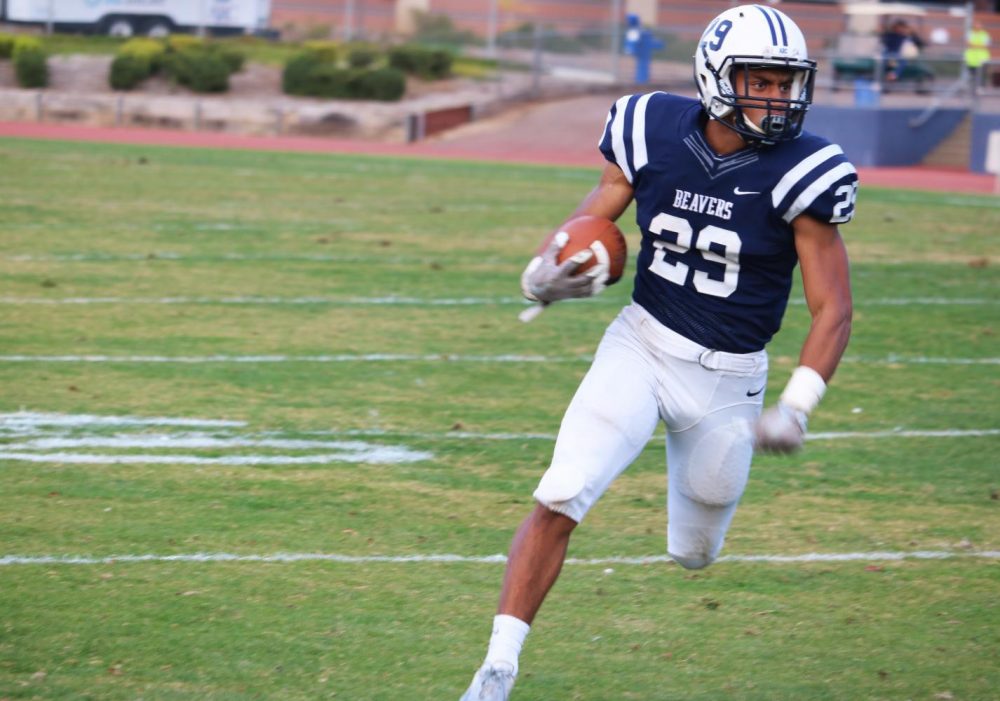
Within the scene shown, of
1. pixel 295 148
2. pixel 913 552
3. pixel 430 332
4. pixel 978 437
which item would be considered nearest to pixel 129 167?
pixel 295 148

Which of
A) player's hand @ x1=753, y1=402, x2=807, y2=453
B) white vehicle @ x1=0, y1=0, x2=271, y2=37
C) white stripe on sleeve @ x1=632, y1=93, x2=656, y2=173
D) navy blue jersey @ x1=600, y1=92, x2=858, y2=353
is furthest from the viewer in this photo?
white vehicle @ x1=0, y1=0, x2=271, y2=37

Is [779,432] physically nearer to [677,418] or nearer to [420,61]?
[677,418]

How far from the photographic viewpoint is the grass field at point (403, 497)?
424cm

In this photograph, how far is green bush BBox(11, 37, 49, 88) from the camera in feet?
90.8

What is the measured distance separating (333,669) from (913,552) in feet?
7.76

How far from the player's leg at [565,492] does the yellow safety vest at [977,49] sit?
22.1m

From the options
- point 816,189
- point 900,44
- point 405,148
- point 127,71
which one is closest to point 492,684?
point 816,189

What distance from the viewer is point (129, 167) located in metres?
17.1

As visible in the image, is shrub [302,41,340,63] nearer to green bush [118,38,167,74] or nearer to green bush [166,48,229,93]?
green bush [166,48,229,93]

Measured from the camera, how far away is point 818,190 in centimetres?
397

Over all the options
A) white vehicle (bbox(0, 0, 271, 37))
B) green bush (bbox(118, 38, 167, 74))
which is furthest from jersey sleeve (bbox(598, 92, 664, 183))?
white vehicle (bbox(0, 0, 271, 37))

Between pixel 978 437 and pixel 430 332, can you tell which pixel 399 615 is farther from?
pixel 430 332

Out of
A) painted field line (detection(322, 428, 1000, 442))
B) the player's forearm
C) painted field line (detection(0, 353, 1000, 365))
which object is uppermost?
the player's forearm

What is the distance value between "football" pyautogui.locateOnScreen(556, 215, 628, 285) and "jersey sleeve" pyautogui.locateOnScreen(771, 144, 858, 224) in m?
0.45
